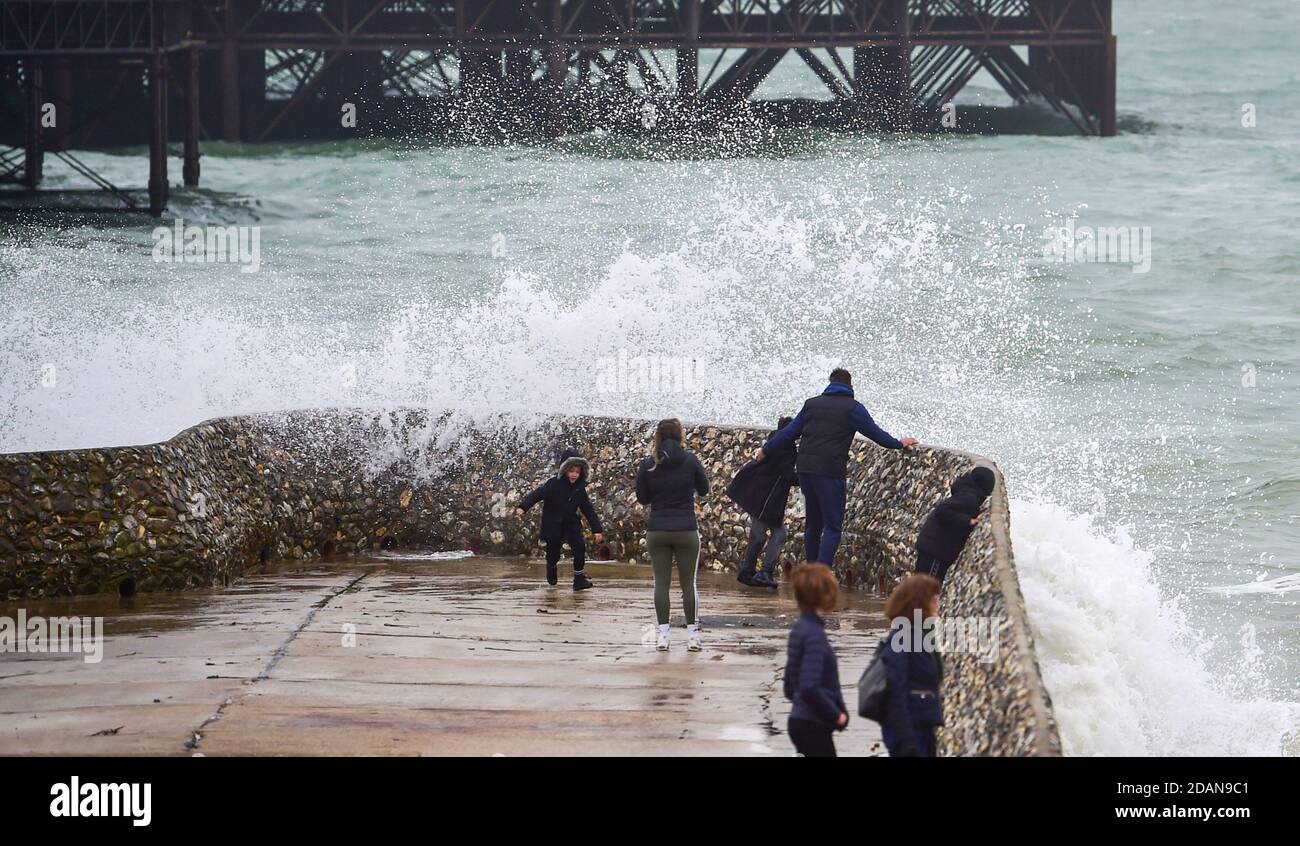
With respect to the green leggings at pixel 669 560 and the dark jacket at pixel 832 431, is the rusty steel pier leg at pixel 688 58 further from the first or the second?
the green leggings at pixel 669 560

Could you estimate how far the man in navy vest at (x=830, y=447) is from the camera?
42.7ft

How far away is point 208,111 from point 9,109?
8.43 meters

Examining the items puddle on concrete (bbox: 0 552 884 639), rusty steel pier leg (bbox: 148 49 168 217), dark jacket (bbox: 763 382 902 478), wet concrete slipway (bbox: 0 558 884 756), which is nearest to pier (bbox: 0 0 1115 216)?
rusty steel pier leg (bbox: 148 49 168 217)

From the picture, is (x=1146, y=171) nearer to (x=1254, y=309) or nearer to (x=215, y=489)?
(x=1254, y=309)

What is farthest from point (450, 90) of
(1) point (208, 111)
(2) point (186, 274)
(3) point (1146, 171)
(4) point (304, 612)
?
(4) point (304, 612)

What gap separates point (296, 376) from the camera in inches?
884

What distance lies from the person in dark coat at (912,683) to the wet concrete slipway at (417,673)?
1158 mm

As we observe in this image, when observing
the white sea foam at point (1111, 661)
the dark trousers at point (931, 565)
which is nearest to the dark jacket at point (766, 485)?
the white sea foam at point (1111, 661)

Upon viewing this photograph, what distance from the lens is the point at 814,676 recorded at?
7.80 meters

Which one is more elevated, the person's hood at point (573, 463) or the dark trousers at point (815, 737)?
the person's hood at point (573, 463)

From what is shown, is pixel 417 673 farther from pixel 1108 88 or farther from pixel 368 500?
pixel 1108 88

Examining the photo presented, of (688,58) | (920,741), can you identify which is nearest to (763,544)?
(920,741)

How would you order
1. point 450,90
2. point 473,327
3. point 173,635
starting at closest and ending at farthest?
point 173,635
point 473,327
point 450,90

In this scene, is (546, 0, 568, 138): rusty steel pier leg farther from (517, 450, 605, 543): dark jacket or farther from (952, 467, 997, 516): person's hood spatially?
(952, 467, 997, 516): person's hood
